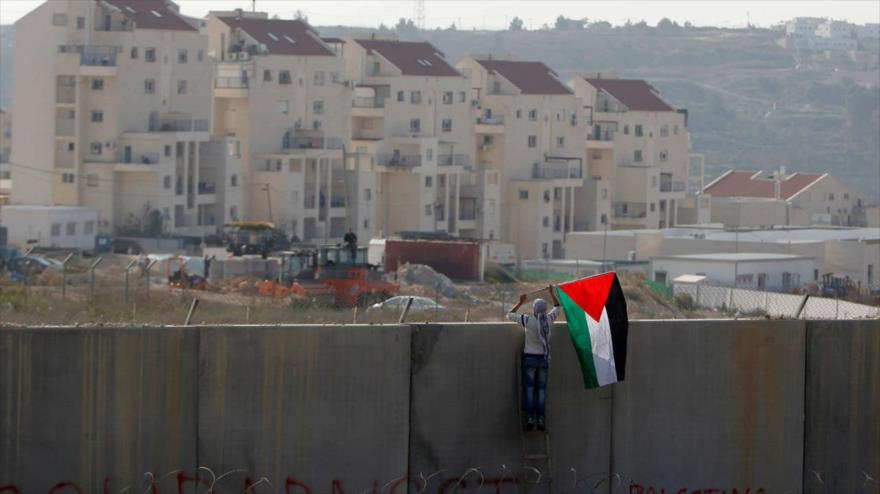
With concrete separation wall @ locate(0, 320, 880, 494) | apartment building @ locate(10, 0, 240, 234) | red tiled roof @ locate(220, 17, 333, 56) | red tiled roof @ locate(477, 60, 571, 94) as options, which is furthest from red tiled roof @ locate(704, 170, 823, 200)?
concrete separation wall @ locate(0, 320, 880, 494)

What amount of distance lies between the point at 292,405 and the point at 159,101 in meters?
56.3

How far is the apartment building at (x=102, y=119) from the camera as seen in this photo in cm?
6775

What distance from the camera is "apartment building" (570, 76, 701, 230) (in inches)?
3546

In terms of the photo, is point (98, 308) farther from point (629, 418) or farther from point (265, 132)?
point (265, 132)

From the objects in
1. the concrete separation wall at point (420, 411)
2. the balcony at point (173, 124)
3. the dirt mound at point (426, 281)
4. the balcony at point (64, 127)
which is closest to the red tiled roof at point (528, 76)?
the balcony at point (173, 124)

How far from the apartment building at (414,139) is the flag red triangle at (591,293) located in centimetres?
6029

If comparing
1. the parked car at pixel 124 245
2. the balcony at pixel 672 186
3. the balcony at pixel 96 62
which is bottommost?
the parked car at pixel 124 245

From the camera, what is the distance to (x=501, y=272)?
55062 mm

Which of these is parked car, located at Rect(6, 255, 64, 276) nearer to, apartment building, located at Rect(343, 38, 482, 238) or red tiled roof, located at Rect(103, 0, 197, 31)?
red tiled roof, located at Rect(103, 0, 197, 31)

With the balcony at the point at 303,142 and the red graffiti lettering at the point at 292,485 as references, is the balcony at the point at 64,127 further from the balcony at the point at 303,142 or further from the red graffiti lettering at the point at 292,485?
Answer: the red graffiti lettering at the point at 292,485

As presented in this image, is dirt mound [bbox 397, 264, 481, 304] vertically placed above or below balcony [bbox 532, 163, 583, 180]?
below

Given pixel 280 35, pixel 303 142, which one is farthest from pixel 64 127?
pixel 280 35

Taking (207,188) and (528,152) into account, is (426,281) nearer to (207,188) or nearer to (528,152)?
(207,188)

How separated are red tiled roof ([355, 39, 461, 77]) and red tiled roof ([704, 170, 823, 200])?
2509 cm
